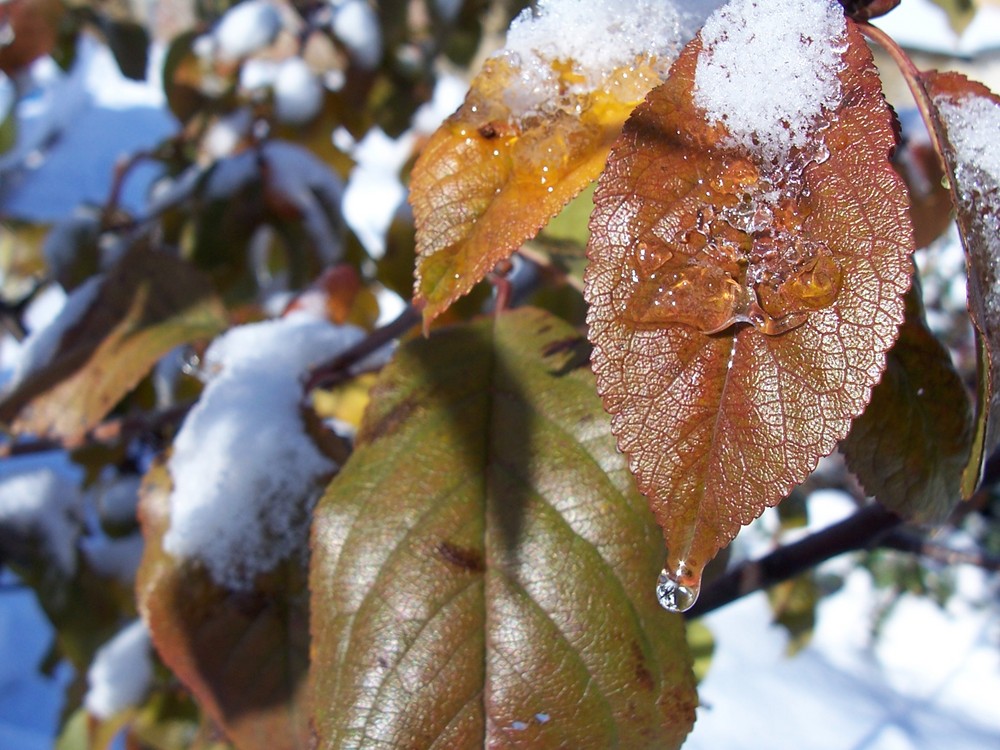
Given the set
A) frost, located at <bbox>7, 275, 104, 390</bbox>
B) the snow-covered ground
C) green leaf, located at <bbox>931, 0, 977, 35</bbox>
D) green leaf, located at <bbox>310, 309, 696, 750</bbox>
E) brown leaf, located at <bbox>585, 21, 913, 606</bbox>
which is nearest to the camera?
brown leaf, located at <bbox>585, 21, 913, 606</bbox>

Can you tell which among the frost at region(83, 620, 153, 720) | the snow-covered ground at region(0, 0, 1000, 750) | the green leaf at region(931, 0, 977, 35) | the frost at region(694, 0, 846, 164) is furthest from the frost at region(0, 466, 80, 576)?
the green leaf at region(931, 0, 977, 35)

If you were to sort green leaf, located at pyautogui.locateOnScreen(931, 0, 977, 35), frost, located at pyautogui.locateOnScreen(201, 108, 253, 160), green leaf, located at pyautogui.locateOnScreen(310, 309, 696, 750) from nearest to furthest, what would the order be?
1. green leaf, located at pyautogui.locateOnScreen(310, 309, 696, 750)
2. green leaf, located at pyautogui.locateOnScreen(931, 0, 977, 35)
3. frost, located at pyautogui.locateOnScreen(201, 108, 253, 160)

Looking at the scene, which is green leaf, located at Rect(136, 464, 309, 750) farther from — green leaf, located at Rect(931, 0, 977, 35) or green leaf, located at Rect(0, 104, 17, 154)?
green leaf, located at Rect(0, 104, 17, 154)

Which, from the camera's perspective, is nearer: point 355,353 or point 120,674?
point 355,353

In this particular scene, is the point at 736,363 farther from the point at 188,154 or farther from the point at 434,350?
the point at 188,154

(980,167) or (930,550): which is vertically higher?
(980,167)

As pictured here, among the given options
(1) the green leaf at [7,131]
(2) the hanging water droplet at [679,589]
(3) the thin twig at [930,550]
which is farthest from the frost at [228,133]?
(2) the hanging water droplet at [679,589]

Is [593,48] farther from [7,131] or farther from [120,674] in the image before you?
[7,131]

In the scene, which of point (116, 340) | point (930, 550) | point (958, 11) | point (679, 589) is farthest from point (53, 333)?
point (958, 11)
